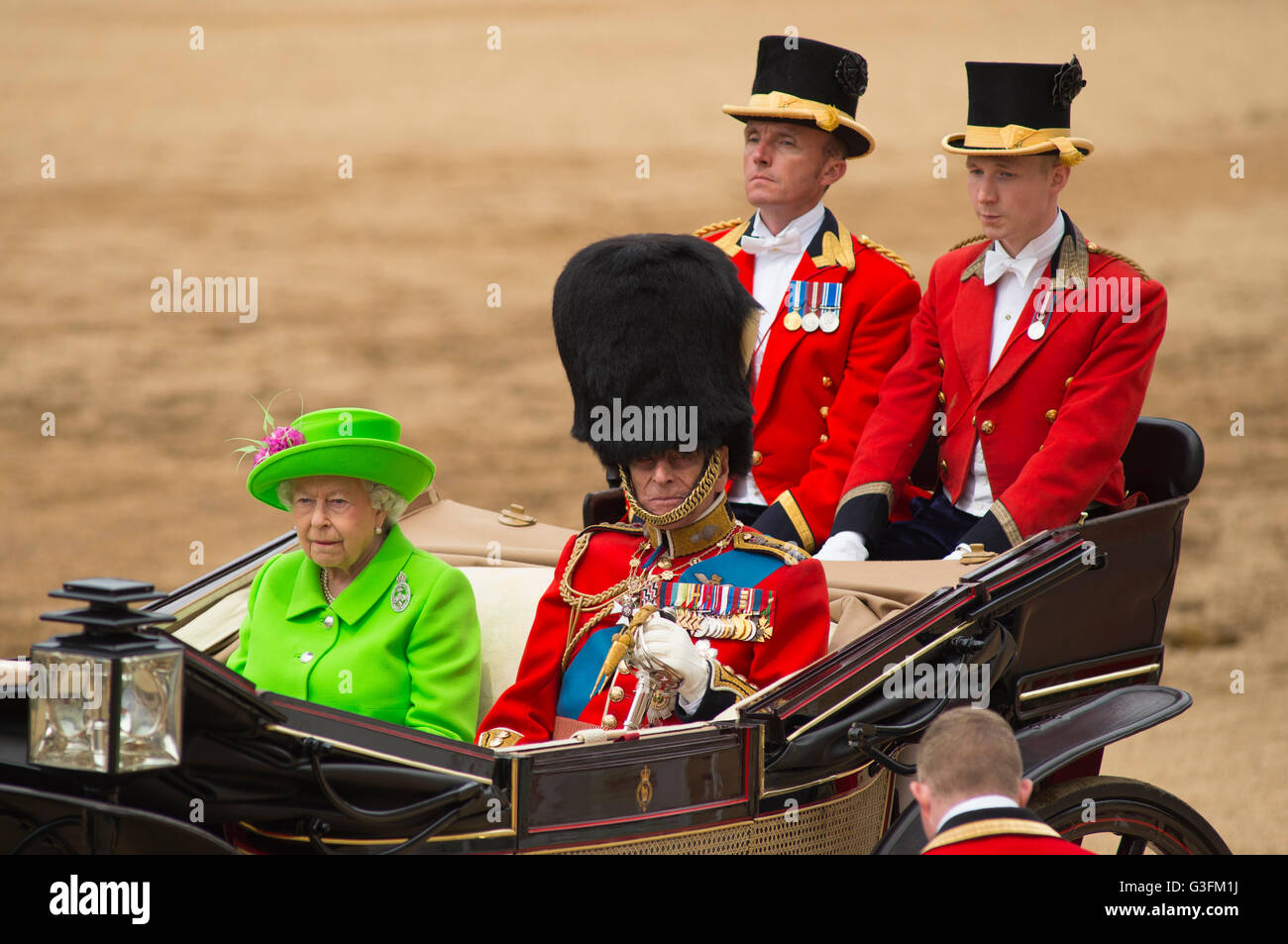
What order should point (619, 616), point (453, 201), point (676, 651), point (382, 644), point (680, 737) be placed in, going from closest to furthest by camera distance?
point (680, 737)
point (676, 651)
point (382, 644)
point (619, 616)
point (453, 201)

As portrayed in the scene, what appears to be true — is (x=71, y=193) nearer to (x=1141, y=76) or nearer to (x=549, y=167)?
(x=549, y=167)

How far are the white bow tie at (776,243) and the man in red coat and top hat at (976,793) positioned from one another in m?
1.93

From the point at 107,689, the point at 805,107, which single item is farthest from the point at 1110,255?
the point at 107,689

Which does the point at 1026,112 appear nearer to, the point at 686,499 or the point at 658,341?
the point at 658,341

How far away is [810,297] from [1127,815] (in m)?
1.35

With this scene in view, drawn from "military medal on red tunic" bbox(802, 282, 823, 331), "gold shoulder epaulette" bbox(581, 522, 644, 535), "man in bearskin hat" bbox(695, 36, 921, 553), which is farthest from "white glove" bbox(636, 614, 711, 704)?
"military medal on red tunic" bbox(802, 282, 823, 331)

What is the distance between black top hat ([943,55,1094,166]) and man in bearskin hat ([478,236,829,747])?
0.79 m

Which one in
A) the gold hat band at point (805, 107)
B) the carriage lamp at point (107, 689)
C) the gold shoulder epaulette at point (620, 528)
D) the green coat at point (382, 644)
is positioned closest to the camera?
the carriage lamp at point (107, 689)

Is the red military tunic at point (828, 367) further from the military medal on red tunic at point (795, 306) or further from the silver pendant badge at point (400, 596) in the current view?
the silver pendant badge at point (400, 596)

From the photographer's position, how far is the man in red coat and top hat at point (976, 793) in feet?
7.05

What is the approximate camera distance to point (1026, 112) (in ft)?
12.1

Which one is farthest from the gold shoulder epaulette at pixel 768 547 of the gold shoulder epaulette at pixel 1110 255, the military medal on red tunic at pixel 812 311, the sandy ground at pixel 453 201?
the sandy ground at pixel 453 201

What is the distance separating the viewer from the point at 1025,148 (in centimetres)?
362

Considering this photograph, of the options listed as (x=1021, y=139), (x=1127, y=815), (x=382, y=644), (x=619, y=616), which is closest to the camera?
(x=382, y=644)
